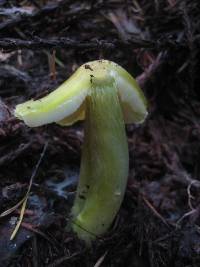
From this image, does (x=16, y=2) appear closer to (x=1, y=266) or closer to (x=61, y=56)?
(x=61, y=56)

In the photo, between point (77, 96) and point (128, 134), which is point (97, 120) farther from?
point (128, 134)

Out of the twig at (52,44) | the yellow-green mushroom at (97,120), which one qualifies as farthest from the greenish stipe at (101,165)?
the twig at (52,44)

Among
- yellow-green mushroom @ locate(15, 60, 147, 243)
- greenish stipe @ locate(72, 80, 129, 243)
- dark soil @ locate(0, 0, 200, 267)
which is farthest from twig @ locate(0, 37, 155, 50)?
greenish stipe @ locate(72, 80, 129, 243)

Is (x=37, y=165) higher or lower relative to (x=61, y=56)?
lower

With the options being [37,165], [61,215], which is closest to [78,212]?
[61,215]

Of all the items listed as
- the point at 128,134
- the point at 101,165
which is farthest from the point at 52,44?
the point at 128,134

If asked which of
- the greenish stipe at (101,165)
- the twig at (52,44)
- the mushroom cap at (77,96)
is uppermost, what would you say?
the twig at (52,44)

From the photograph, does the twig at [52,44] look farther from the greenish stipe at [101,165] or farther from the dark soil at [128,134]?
the greenish stipe at [101,165]
